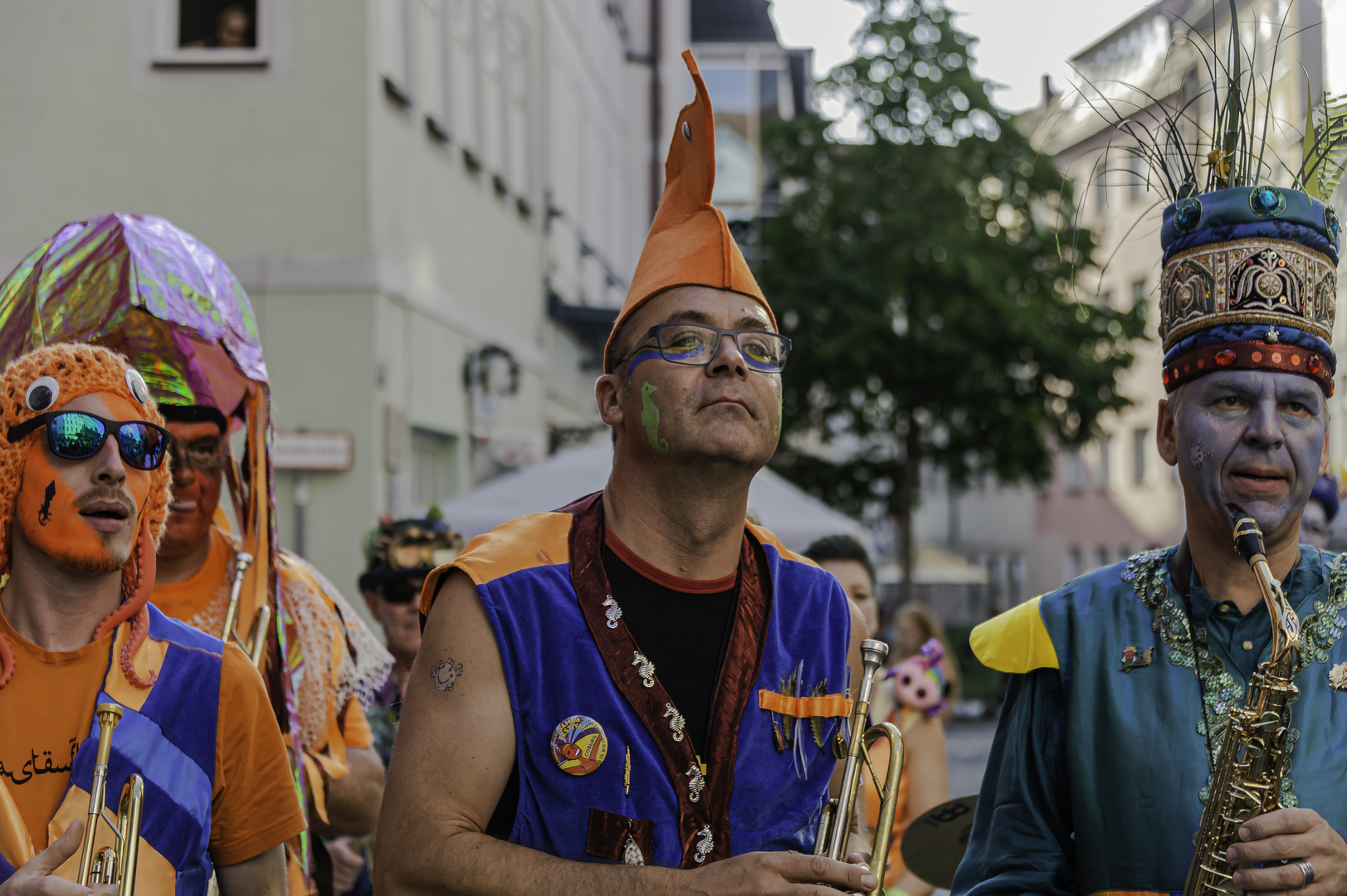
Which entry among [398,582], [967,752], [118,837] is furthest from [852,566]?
[967,752]

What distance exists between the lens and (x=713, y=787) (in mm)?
2545

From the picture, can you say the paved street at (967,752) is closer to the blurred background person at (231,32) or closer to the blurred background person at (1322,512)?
the blurred background person at (1322,512)

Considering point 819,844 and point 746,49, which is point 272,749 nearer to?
point 819,844

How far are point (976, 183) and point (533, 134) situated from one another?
24.7ft

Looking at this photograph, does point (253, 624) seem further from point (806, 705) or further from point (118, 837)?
point (806, 705)

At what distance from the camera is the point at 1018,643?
3004 mm

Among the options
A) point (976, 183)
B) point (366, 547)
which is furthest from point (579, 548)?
point (976, 183)

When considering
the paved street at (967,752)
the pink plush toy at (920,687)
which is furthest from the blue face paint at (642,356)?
the paved street at (967,752)

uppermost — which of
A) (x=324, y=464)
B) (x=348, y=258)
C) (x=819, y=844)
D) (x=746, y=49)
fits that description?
(x=746, y=49)

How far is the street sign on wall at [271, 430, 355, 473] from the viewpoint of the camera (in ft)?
32.3

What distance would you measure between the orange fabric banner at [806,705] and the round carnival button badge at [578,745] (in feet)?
1.00

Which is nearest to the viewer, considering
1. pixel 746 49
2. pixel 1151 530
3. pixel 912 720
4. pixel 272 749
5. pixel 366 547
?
pixel 272 749

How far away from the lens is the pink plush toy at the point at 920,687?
202 inches

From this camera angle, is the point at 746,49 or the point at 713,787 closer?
the point at 713,787
